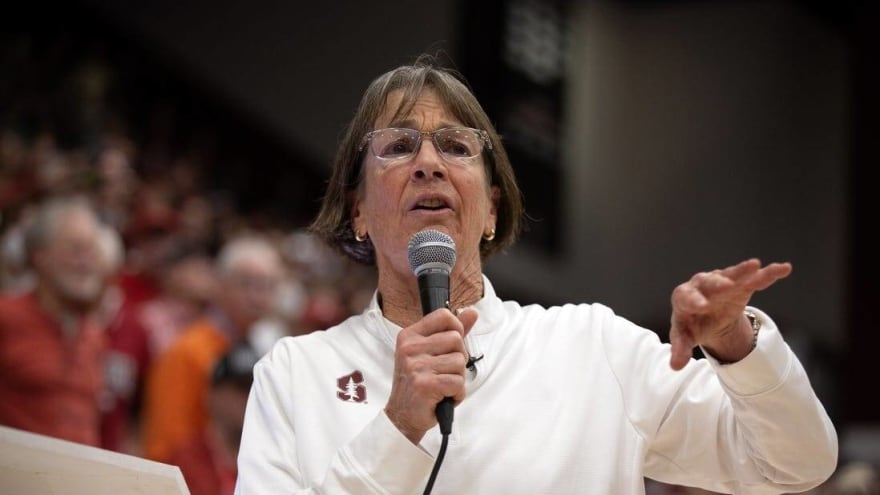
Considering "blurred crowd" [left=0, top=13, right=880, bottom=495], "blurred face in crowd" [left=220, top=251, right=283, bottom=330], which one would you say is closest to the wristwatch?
"blurred crowd" [left=0, top=13, right=880, bottom=495]

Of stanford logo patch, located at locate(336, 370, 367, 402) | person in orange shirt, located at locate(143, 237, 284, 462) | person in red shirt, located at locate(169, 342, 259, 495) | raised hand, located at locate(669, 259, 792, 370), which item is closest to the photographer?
raised hand, located at locate(669, 259, 792, 370)

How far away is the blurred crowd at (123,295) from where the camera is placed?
15.6 feet

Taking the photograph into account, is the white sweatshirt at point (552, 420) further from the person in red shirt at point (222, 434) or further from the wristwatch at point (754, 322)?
the person in red shirt at point (222, 434)

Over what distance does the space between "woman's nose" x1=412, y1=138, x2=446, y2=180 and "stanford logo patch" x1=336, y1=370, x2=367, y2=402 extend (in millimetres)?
322

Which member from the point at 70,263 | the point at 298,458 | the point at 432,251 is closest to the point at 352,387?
the point at 298,458

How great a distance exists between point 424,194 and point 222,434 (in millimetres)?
2652

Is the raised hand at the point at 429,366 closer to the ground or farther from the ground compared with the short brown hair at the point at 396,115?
closer to the ground

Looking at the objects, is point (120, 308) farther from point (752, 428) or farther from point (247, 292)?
point (752, 428)

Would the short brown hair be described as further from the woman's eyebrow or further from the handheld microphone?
the handheld microphone

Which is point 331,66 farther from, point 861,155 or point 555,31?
point 861,155

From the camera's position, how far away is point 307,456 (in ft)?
7.05

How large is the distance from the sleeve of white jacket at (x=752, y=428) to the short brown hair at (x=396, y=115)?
20.3 inches

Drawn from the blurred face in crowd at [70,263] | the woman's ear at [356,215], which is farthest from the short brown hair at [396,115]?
the blurred face in crowd at [70,263]

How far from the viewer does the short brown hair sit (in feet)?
7.89
